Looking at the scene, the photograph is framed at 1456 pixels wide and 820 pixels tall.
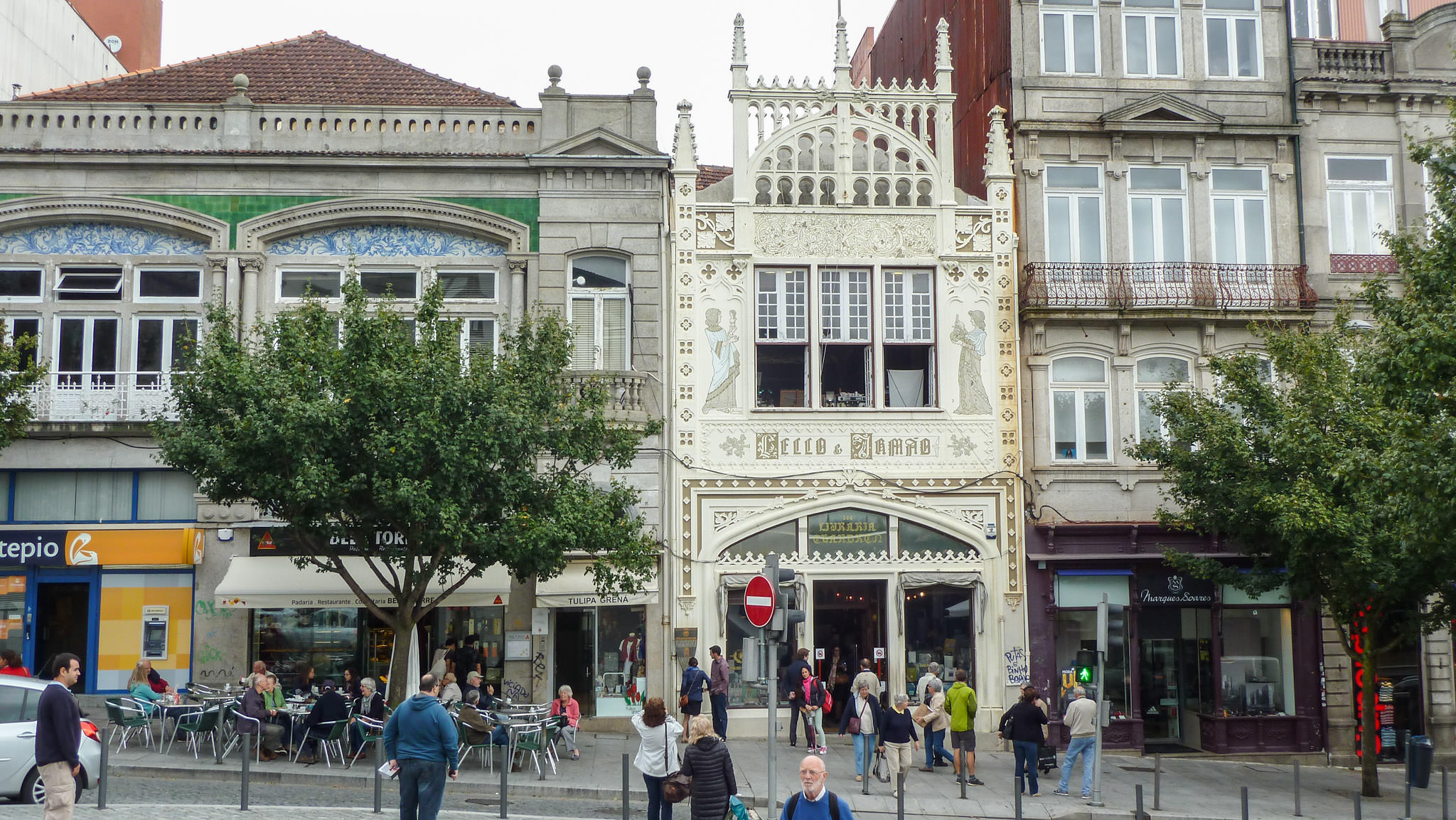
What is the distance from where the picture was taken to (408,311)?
24531 millimetres

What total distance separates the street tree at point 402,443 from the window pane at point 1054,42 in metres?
11.6

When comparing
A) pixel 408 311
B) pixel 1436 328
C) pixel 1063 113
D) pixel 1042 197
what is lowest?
pixel 1436 328

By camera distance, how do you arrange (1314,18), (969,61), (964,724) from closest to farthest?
(964,724)
(1314,18)
(969,61)

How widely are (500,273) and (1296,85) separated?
15561 millimetres

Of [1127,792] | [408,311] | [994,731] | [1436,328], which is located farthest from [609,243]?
[1436,328]

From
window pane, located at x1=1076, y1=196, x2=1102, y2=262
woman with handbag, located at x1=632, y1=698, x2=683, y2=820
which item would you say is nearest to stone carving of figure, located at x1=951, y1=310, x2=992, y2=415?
window pane, located at x1=1076, y1=196, x2=1102, y2=262

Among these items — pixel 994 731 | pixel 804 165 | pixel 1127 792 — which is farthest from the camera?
pixel 804 165

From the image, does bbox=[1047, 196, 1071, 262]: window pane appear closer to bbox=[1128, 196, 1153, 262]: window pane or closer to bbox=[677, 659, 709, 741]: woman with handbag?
bbox=[1128, 196, 1153, 262]: window pane

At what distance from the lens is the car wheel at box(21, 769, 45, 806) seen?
1482cm

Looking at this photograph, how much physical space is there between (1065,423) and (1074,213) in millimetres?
4027

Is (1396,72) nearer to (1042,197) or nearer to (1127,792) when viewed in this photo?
(1042,197)

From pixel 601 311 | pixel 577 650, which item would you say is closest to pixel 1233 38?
pixel 601 311

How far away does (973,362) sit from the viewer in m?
25.1

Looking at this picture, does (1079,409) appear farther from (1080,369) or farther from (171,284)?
(171,284)
